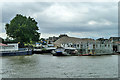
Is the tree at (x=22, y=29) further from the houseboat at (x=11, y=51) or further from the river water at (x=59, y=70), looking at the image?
the river water at (x=59, y=70)

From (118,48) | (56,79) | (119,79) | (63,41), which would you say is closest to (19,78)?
(56,79)

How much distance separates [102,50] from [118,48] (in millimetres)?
16345

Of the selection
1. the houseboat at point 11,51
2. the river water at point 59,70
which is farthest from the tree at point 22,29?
the river water at point 59,70

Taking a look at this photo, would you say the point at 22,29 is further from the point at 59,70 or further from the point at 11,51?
the point at 59,70

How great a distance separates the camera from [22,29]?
63.9 m

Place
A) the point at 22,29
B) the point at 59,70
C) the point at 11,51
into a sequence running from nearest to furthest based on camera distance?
the point at 59,70 → the point at 11,51 → the point at 22,29

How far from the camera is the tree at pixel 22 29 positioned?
2505 inches

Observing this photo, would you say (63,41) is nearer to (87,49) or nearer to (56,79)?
(87,49)

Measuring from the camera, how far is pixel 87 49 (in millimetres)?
63375

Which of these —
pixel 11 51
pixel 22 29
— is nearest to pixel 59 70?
pixel 11 51

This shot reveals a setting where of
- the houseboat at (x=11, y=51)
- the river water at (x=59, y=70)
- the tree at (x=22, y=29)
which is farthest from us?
the tree at (x=22, y=29)

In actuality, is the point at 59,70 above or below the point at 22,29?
below

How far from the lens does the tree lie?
63.6 meters

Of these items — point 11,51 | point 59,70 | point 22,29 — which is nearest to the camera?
point 59,70
